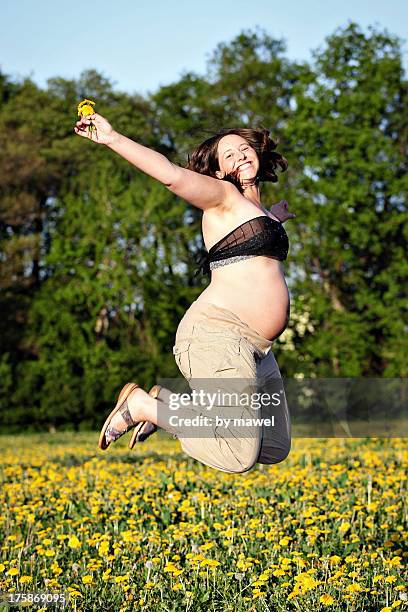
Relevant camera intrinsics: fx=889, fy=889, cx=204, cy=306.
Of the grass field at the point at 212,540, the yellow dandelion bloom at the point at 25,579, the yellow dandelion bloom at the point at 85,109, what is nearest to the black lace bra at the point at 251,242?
the yellow dandelion bloom at the point at 85,109

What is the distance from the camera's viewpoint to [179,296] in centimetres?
2531

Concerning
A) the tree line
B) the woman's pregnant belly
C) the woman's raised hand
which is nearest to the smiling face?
the woman's pregnant belly

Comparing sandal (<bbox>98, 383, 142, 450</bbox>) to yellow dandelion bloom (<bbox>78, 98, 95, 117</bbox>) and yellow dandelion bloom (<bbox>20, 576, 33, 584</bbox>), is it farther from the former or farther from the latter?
yellow dandelion bloom (<bbox>78, 98, 95, 117</bbox>)

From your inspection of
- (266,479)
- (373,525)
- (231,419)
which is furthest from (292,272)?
(231,419)

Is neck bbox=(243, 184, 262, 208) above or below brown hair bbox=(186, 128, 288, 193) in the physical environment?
below

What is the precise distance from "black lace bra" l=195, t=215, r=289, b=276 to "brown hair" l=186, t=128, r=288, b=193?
305mm

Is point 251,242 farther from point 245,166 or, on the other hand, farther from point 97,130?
point 97,130

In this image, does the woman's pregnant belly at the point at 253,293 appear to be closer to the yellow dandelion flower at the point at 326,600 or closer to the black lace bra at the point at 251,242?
the black lace bra at the point at 251,242

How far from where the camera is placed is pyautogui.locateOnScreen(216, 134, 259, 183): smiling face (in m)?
4.54

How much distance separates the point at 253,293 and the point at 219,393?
1.71 feet

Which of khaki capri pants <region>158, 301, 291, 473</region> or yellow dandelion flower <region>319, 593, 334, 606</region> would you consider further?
khaki capri pants <region>158, 301, 291, 473</region>

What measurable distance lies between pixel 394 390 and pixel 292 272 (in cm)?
468

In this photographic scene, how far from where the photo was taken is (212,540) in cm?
565

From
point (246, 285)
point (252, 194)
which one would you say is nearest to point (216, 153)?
point (252, 194)
